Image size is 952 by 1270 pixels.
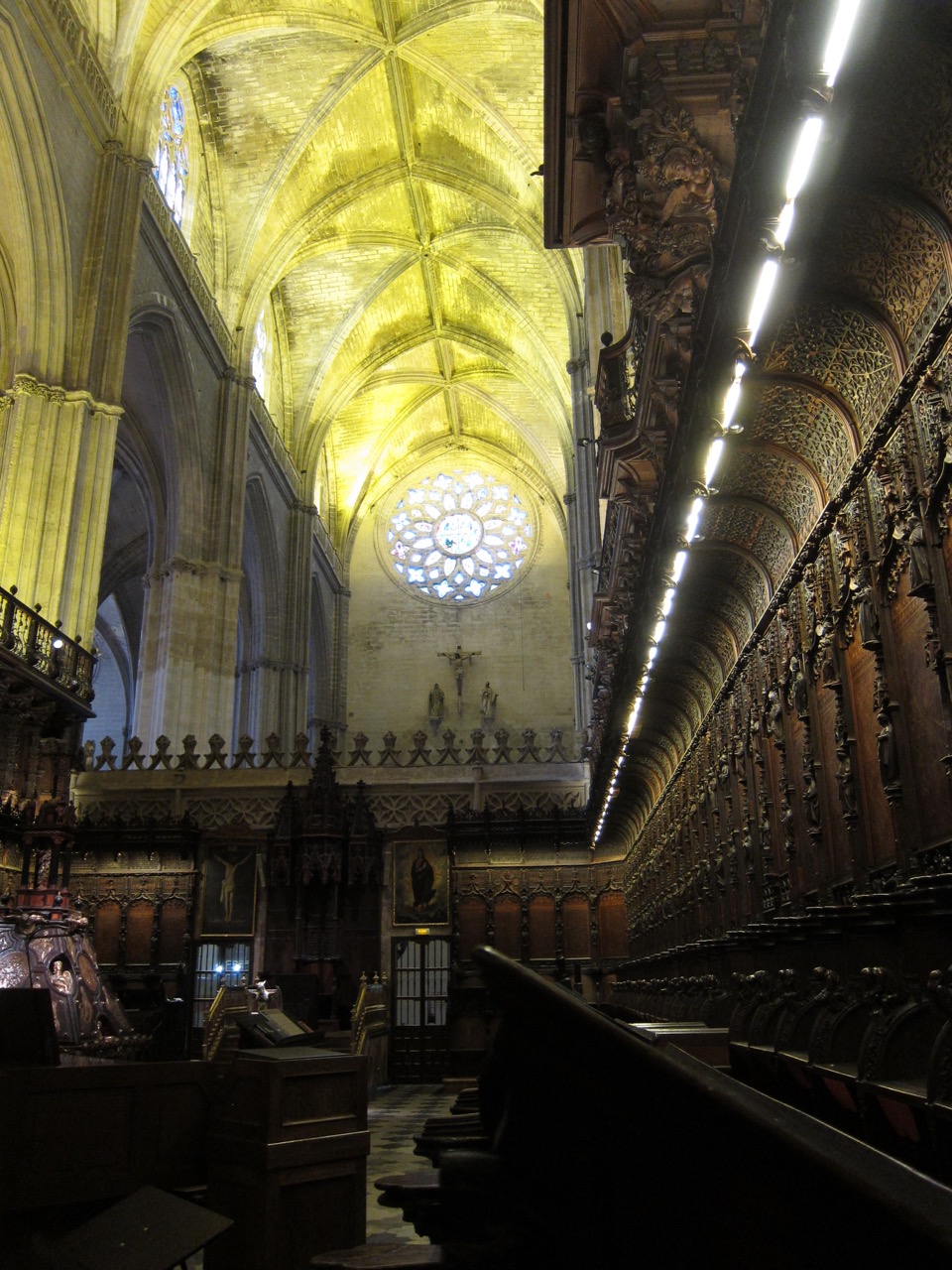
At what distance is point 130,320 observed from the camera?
1866 cm

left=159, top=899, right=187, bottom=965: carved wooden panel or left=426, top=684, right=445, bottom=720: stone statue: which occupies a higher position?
left=426, top=684, right=445, bottom=720: stone statue

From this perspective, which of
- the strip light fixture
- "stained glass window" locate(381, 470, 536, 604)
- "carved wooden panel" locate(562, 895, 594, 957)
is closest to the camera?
the strip light fixture

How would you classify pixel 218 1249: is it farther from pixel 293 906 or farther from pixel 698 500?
pixel 293 906

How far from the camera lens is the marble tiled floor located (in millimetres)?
5695

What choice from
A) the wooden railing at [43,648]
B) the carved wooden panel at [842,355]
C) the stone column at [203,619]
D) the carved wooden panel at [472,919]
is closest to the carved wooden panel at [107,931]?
the stone column at [203,619]

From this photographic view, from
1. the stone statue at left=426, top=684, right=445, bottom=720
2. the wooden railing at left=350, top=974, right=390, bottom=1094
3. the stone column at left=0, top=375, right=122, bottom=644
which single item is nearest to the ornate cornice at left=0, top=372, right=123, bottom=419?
the stone column at left=0, top=375, right=122, bottom=644

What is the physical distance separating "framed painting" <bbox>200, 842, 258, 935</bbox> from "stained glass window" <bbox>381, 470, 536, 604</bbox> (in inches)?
636

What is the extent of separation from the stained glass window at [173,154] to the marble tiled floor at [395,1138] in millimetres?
16484

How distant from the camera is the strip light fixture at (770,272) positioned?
3.38 meters

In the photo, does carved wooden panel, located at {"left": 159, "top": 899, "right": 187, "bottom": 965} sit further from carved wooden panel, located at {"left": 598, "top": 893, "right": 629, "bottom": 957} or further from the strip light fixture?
the strip light fixture

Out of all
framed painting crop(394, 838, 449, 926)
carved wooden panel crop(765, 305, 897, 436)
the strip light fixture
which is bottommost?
framed painting crop(394, 838, 449, 926)

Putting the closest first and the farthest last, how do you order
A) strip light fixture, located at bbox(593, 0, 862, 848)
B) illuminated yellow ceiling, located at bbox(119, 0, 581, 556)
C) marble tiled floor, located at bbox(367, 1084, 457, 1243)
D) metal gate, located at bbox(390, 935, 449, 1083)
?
strip light fixture, located at bbox(593, 0, 862, 848) → marble tiled floor, located at bbox(367, 1084, 457, 1243) → metal gate, located at bbox(390, 935, 449, 1083) → illuminated yellow ceiling, located at bbox(119, 0, 581, 556)

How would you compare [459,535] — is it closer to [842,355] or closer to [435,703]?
[435,703]

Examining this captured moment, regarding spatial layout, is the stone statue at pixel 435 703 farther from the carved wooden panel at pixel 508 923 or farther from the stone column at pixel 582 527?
the carved wooden panel at pixel 508 923
